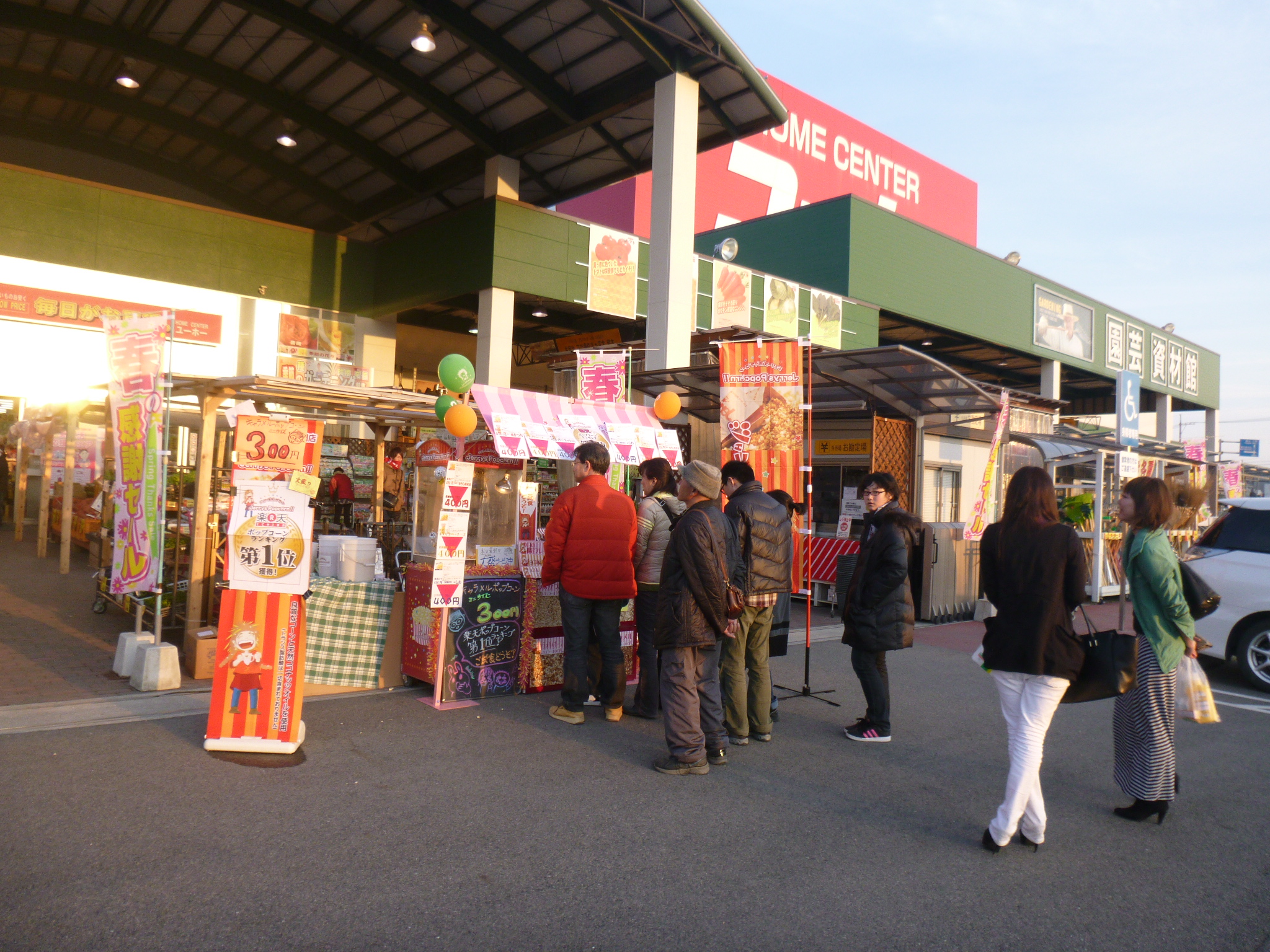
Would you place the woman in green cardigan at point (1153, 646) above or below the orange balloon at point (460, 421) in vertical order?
below

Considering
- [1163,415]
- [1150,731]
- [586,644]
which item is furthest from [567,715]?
[1163,415]

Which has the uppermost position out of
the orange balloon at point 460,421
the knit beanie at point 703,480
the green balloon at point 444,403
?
the green balloon at point 444,403

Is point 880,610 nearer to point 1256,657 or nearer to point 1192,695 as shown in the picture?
point 1192,695

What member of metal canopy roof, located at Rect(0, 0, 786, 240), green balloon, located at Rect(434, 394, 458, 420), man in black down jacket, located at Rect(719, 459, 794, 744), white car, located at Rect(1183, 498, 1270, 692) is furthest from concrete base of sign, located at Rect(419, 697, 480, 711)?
metal canopy roof, located at Rect(0, 0, 786, 240)

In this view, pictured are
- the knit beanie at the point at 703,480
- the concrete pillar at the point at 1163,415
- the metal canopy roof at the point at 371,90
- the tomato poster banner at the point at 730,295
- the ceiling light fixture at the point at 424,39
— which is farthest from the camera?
the concrete pillar at the point at 1163,415

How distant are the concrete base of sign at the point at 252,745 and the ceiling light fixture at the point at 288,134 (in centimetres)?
1419

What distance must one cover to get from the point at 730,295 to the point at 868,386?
26.9 ft

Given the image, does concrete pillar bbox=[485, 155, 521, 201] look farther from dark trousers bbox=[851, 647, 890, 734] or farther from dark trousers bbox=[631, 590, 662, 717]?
dark trousers bbox=[851, 647, 890, 734]

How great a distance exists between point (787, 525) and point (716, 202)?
24260 mm

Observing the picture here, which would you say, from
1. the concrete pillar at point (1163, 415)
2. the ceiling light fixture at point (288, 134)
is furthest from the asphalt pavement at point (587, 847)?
the concrete pillar at point (1163, 415)

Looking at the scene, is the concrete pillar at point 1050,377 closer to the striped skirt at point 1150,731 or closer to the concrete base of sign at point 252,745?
the striped skirt at point 1150,731

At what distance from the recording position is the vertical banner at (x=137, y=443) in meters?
5.90

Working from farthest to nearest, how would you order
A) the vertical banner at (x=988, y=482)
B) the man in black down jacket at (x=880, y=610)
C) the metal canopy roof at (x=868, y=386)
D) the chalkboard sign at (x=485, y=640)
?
1. the vertical banner at (x=988, y=482)
2. the metal canopy roof at (x=868, y=386)
3. the chalkboard sign at (x=485, y=640)
4. the man in black down jacket at (x=880, y=610)

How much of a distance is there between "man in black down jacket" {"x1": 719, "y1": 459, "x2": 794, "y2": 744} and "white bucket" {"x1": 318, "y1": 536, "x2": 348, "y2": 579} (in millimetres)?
3007
